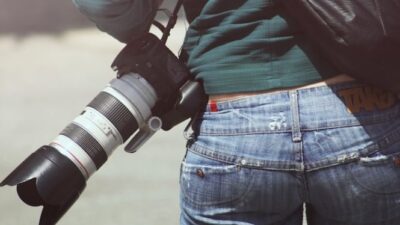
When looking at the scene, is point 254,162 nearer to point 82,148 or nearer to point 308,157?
point 308,157

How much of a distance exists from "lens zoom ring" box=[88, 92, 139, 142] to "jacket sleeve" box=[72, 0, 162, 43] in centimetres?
14

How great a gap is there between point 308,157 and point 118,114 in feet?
1.38

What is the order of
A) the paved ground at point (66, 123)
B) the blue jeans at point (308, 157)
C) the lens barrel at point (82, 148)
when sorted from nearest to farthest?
the blue jeans at point (308, 157) → the lens barrel at point (82, 148) → the paved ground at point (66, 123)

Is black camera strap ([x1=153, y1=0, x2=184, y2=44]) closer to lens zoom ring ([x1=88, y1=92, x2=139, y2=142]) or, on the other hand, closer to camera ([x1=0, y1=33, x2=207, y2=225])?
camera ([x1=0, y1=33, x2=207, y2=225])

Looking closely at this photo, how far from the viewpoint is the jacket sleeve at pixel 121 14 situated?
1501 mm

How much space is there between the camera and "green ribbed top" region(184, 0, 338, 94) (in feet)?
4.70

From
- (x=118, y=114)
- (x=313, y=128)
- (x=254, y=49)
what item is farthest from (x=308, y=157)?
(x=118, y=114)

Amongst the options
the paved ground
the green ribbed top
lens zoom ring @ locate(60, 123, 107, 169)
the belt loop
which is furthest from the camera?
the paved ground

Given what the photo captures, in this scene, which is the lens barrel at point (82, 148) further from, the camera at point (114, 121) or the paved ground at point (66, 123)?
the paved ground at point (66, 123)

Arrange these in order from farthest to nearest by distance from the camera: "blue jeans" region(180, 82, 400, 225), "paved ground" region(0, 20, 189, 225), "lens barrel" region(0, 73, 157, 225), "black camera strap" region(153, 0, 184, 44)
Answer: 1. "paved ground" region(0, 20, 189, 225)
2. "black camera strap" region(153, 0, 184, 44)
3. "lens barrel" region(0, 73, 157, 225)
4. "blue jeans" region(180, 82, 400, 225)

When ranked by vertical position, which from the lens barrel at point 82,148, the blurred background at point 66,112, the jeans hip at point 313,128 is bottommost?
the blurred background at point 66,112

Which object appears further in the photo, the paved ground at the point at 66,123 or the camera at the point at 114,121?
the paved ground at the point at 66,123

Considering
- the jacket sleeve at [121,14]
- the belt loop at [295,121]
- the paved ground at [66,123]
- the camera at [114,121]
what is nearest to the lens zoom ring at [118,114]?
the camera at [114,121]

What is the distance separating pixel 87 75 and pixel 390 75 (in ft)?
17.4
